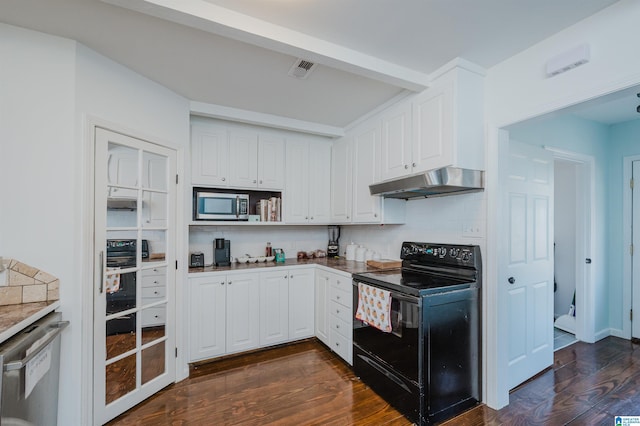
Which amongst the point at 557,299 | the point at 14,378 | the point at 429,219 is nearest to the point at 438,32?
the point at 429,219

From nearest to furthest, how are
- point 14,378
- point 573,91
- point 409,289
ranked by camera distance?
point 14,378 → point 573,91 → point 409,289

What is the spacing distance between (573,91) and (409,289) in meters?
1.57

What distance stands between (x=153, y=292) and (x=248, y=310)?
0.96 m

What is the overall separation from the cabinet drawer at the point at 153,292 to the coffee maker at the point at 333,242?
6.92ft

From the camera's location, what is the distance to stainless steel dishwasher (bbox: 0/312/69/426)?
120cm

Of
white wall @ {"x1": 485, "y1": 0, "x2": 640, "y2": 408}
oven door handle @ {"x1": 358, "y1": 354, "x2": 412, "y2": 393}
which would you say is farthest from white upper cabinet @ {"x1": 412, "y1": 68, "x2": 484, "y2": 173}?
oven door handle @ {"x1": 358, "y1": 354, "x2": 412, "y2": 393}

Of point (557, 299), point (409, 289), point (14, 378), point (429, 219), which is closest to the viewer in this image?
point (14, 378)

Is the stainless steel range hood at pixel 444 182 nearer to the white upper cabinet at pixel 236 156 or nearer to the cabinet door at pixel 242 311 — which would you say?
the white upper cabinet at pixel 236 156

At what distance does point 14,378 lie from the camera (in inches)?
48.6

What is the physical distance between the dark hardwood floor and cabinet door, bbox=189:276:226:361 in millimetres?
166

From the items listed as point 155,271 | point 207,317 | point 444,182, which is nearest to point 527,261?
point 444,182

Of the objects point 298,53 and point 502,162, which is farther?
point 502,162

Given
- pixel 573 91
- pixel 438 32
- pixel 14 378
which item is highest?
pixel 438 32

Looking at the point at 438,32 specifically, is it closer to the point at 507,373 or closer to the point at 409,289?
the point at 409,289
